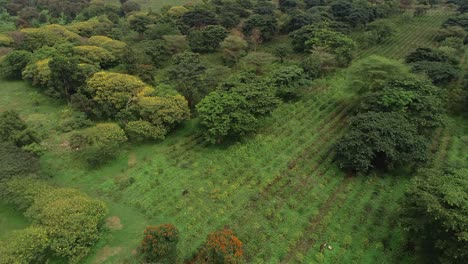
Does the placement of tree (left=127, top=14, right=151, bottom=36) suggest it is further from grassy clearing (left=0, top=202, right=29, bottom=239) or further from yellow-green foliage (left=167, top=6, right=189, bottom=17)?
grassy clearing (left=0, top=202, right=29, bottom=239)

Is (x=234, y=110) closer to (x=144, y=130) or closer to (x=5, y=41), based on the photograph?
(x=144, y=130)

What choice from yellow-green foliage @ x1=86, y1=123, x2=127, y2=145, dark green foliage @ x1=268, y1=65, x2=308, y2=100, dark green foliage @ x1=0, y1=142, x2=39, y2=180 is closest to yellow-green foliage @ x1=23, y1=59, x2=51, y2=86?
dark green foliage @ x1=0, y1=142, x2=39, y2=180

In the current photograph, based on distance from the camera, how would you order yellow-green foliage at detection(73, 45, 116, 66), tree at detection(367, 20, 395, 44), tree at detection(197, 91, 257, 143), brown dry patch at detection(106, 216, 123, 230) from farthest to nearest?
tree at detection(367, 20, 395, 44) < yellow-green foliage at detection(73, 45, 116, 66) < tree at detection(197, 91, 257, 143) < brown dry patch at detection(106, 216, 123, 230)

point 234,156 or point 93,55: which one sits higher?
point 93,55

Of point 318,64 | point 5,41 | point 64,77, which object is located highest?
point 5,41

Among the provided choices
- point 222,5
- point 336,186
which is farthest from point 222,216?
point 222,5

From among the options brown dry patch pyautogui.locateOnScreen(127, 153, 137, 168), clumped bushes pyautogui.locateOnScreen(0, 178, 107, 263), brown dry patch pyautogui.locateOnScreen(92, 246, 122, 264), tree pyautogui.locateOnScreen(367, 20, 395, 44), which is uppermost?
clumped bushes pyautogui.locateOnScreen(0, 178, 107, 263)

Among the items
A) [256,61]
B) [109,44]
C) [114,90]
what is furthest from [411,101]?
[109,44]

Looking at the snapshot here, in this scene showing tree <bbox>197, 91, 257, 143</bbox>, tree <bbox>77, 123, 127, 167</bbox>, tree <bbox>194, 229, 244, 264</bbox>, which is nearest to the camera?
tree <bbox>194, 229, 244, 264</bbox>
